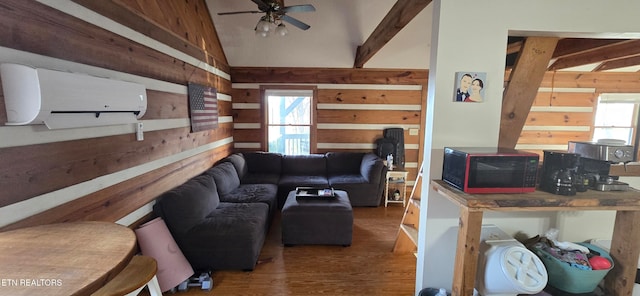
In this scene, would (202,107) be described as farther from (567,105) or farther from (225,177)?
(567,105)

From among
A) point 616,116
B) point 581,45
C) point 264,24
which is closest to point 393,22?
point 264,24

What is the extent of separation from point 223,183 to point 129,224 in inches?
52.5

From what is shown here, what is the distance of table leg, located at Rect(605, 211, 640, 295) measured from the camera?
164 centimetres

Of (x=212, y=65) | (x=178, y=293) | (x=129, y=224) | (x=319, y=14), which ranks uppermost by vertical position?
(x=319, y=14)

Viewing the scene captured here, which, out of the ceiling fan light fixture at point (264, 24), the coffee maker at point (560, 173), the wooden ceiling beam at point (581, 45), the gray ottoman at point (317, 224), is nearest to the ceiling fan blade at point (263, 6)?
the ceiling fan light fixture at point (264, 24)

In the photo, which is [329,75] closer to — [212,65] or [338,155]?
[338,155]

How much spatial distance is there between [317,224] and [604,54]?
4106mm

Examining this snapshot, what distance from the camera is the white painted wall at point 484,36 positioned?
1737mm

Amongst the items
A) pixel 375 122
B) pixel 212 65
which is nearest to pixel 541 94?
pixel 375 122

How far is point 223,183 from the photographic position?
337 centimetres

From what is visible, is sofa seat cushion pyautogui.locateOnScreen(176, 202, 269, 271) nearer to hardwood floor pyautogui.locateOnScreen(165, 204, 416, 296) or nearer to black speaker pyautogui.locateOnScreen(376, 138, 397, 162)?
hardwood floor pyautogui.locateOnScreen(165, 204, 416, 296)

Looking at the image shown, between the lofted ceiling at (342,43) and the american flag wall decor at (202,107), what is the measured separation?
3.24ft

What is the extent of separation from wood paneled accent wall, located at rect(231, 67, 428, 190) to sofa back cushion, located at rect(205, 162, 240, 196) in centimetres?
121

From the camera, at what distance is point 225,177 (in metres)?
3.47
